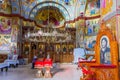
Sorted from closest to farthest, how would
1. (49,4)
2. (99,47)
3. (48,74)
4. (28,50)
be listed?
(99,47) < (48,74) < (28,50) < (49,4)

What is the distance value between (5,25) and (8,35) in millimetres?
1064

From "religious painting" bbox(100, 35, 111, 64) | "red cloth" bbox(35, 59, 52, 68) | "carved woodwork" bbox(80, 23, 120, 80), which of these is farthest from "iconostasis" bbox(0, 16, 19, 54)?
"carved woodwork" bbox(80, 23, 120, 80)

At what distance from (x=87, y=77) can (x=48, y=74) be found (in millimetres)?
3953

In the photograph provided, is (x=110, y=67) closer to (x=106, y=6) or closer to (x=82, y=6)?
(x=106, y=6)

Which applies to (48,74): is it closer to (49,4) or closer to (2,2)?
(2,2)

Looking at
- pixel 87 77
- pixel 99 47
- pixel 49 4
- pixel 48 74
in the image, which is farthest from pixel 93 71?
pixel 49 4

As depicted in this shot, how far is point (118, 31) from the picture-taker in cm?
604

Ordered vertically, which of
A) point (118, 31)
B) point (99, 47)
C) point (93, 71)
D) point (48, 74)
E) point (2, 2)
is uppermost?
point (2, 2)

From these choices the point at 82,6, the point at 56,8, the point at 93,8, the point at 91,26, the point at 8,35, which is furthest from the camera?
the point at 56,8

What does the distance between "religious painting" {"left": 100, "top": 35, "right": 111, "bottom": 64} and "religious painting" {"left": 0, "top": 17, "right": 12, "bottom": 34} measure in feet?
46.5

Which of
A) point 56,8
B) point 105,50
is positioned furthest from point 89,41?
point 105,50

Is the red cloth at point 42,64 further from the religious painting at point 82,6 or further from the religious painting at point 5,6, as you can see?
the religious painting at point 82,6

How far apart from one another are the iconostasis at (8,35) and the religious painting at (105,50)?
1367cm

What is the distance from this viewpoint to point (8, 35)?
1950 centimetres
